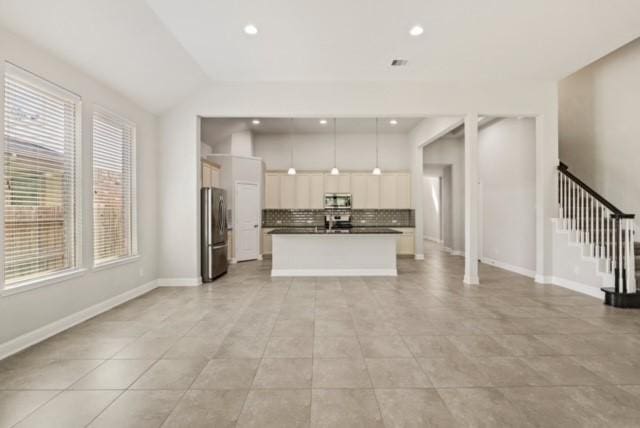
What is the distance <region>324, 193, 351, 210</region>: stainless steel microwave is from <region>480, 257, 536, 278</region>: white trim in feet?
12.6

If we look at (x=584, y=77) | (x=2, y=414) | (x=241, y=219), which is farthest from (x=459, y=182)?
(x=2, y=414)

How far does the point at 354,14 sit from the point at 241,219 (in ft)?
19.0

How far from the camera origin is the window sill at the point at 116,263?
13.2ft

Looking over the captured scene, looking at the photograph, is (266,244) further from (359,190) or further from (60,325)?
(60,325)

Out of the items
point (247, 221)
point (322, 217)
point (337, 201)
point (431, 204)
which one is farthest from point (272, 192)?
point (431, 204)

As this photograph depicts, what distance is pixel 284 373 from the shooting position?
2.45m

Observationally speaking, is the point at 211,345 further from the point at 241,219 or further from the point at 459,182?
the point at 459,182

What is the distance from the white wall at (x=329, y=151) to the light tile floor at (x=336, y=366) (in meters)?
5.75

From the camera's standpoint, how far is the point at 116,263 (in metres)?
4.36

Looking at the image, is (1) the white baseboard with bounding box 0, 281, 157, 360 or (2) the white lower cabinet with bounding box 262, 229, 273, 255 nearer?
(1) the white baseboard with bounding box 0, 281, 157, 360

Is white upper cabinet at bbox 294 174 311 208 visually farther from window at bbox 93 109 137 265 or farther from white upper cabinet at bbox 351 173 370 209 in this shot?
window at bbox 93 109 137 265

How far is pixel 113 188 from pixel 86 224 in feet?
2.53

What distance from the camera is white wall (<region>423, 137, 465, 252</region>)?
31.0 ft

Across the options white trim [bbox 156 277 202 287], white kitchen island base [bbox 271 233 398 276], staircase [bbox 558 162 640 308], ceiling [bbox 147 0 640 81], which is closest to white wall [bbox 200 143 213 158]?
ceiling [bbox 147 0 640 81]
